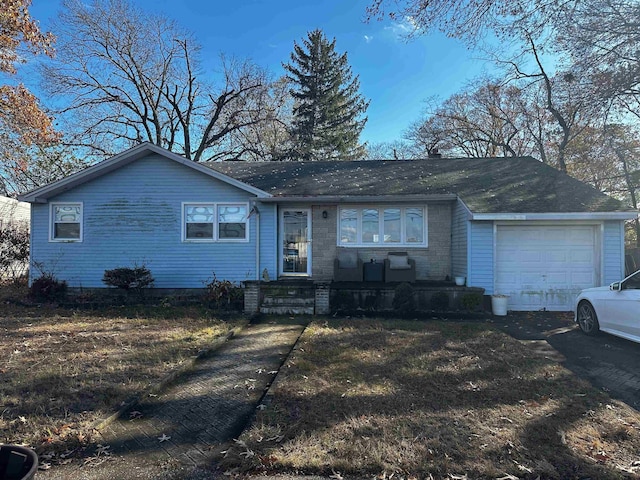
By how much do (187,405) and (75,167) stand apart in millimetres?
23886

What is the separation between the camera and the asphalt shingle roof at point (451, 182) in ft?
31.3

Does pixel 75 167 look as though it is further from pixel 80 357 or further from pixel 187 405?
pixel 187 405

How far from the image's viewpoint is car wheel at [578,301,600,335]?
7031 mm

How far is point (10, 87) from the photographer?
15.1 m

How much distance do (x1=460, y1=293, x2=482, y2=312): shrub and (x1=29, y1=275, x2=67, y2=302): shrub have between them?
10787mm

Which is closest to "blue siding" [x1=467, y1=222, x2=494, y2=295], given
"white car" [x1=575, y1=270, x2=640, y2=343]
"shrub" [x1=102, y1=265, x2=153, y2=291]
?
"white car" [x1=575, y1=270, x2=640, y2=343]

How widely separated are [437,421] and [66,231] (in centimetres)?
1138

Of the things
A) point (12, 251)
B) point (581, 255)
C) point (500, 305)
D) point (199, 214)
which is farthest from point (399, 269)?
point (12, 251)

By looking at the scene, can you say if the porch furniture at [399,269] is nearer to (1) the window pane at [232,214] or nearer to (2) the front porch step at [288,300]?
(2) the front porch step at [288,300]

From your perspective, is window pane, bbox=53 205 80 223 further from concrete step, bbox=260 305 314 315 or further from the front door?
concrete step, bbox=260 305 314 315

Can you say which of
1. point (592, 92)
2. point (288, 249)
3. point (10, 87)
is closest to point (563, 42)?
point (592, 92)

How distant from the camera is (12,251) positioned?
13.3m

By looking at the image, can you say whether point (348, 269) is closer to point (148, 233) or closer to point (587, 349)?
point (587, 349)

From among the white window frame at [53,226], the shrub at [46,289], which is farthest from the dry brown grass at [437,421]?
the white window frame at [53,226]
